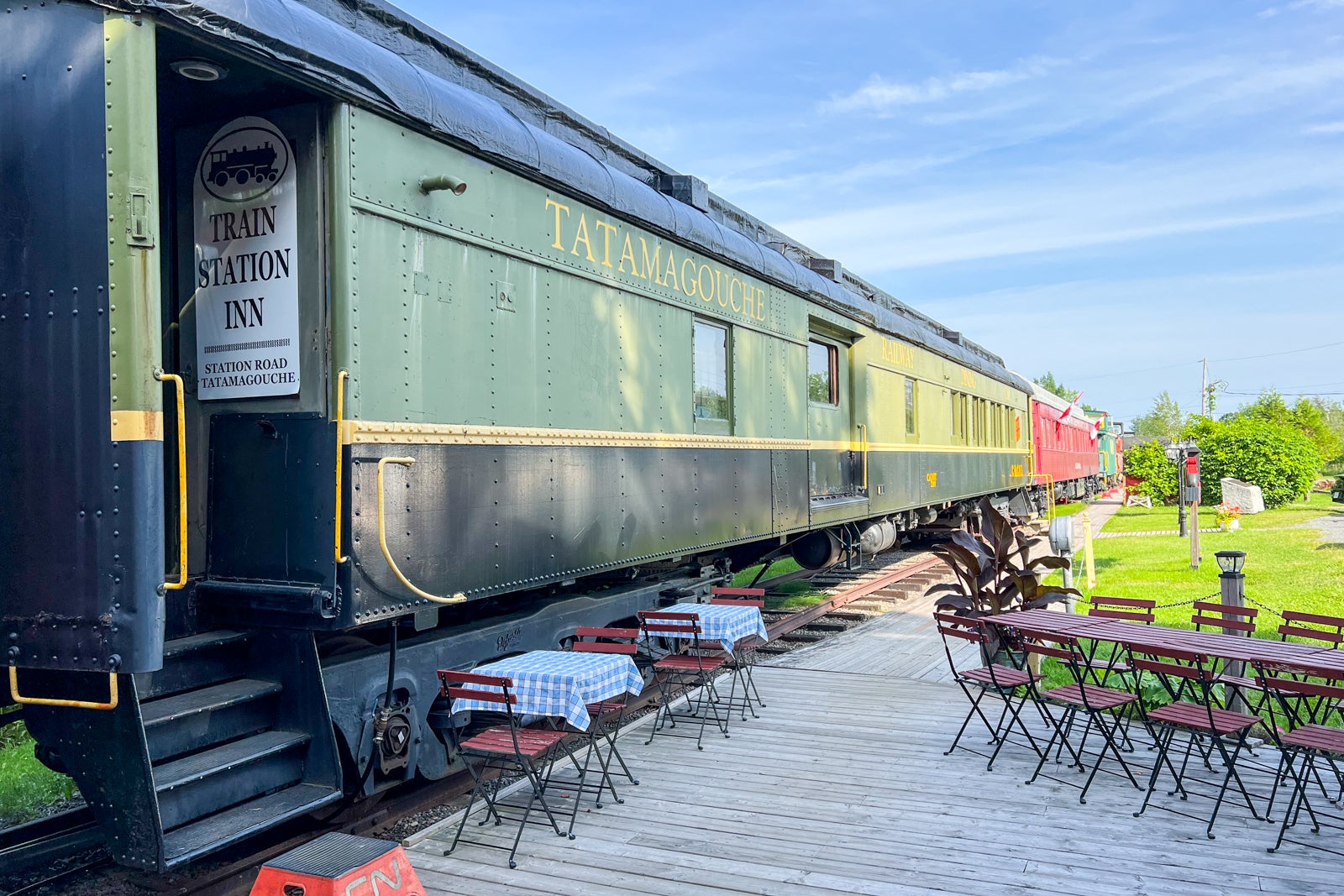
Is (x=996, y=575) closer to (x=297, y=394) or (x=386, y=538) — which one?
(x=386, y=538)

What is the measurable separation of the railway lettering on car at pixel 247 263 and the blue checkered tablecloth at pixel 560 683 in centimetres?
151

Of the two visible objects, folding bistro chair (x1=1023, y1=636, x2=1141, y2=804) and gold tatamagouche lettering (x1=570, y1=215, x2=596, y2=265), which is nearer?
folding bistro chair (x1=1023, y1=636, x2=1141, y2=804)

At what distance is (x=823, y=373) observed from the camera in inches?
367

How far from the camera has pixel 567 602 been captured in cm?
565

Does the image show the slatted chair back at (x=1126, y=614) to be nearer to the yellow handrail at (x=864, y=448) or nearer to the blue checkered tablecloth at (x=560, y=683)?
the blue checkered tablecloth at (x=560, y=683)

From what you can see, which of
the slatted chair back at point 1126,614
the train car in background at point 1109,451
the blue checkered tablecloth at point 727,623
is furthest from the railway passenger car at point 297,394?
the train car in background at point 1109,451

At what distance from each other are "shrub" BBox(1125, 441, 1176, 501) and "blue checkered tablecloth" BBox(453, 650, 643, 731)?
86.5ft

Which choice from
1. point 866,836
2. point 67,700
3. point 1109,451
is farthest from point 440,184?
point 1109,451

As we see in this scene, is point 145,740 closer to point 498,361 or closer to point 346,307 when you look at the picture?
point 346,307

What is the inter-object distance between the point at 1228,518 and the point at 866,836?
19.3 metres

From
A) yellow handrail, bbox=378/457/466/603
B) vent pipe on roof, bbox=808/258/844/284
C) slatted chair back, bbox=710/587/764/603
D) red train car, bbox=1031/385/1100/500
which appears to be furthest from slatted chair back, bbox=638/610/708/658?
red train car, bbox=1031/385/1100/500

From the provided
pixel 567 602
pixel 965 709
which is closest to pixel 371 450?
pixel 567 602

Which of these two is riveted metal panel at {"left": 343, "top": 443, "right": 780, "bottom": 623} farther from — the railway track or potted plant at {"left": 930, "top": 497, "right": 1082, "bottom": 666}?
potted plant at {"left": 930, "top": 497, "right": 1082, "bottom": 666}

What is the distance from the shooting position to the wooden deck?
373 centimetres
